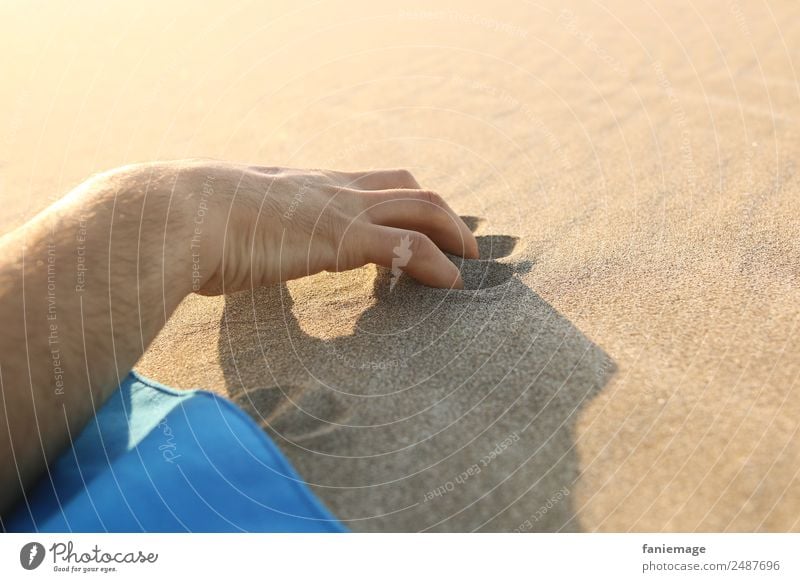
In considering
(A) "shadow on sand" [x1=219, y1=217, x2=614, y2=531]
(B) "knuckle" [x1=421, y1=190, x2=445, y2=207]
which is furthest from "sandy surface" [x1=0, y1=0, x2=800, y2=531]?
(B) "knuckle" [x1=421, y1=190, x2=445, y2=207]

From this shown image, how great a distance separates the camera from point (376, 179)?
6.67 ft

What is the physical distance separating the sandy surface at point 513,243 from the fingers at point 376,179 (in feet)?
0.73

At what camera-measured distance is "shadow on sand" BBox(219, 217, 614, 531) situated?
4.39ft

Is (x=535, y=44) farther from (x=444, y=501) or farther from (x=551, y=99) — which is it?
(x=444, y=501)

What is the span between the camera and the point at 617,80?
3.36m

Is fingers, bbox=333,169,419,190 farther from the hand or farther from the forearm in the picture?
the forearm

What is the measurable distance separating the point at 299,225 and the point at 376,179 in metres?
0.34

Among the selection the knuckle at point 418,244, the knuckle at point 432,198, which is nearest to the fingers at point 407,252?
the knuckle at point 418,244

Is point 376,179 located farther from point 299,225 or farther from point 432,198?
point 299,225

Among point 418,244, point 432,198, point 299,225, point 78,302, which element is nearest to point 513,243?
point 432,198

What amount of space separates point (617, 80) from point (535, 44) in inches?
21.7

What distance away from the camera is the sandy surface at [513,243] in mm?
1379

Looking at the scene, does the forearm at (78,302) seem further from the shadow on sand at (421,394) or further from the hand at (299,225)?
the shadow on sand at (421,394)
